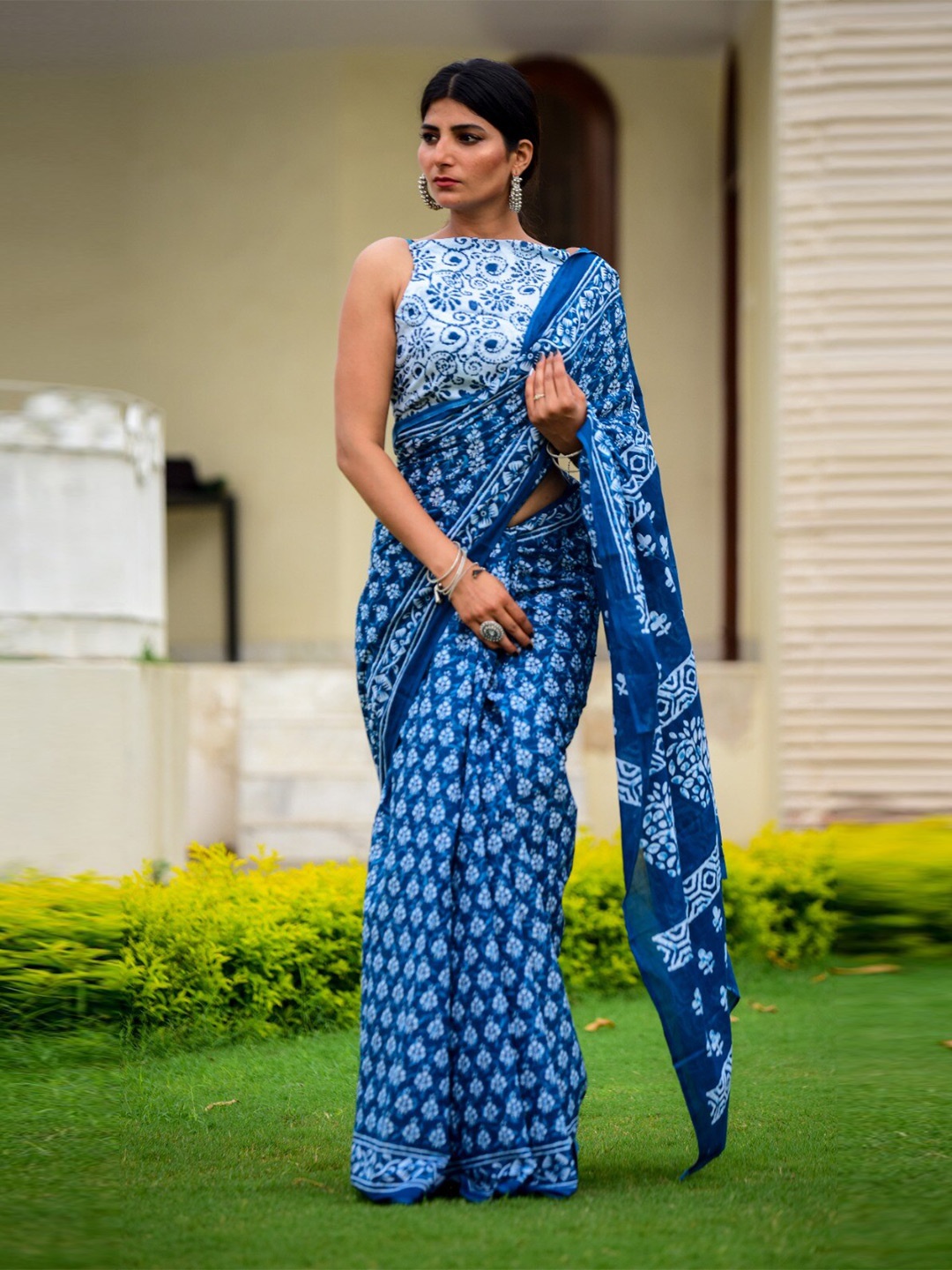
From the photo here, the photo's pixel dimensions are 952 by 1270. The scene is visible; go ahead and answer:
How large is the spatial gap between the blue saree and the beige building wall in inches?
243

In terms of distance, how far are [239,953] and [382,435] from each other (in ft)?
6.67

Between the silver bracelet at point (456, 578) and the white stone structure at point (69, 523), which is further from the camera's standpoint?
the white stone structure at point (69, 523)

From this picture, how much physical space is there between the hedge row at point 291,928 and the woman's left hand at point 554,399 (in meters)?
1.91

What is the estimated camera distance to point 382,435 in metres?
3.00

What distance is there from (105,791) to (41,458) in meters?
1.34

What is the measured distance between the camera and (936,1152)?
120 inches

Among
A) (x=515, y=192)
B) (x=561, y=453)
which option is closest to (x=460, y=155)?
(x=515, y=192)

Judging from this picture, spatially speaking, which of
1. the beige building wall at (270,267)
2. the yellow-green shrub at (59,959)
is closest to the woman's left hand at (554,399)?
the yellow-green shrub at (59,959)

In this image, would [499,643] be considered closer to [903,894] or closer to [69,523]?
[903,894]

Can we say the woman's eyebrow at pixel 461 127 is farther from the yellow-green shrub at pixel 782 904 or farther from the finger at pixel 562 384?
the yellow-green shrub at pixel 782 904

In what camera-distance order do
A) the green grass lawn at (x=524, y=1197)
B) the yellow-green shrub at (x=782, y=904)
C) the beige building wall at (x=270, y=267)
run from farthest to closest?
the beige building wall at (x=270, y=267) < the yellow-green shrub at (x=782, y=904) < the green grass lawn at (x=524, y=1197)

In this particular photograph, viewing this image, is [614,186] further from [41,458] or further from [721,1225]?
[721,1225]

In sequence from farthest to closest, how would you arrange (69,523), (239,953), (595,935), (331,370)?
(331,370), (69,523), (595,935), (239,953)

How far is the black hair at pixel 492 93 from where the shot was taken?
2.96 m
